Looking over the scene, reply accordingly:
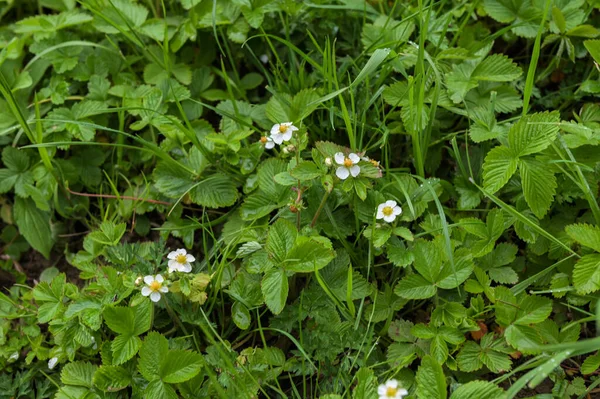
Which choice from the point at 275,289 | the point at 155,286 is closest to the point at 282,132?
the point at 275,289

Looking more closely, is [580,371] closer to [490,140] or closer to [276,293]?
[490,140]

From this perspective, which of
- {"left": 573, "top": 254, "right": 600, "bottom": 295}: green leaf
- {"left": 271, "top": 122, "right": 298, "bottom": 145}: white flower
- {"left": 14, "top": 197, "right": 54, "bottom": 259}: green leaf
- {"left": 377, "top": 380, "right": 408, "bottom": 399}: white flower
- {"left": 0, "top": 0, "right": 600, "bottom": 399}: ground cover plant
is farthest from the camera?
{"left": 14, "top": 197, "right": 54, "bottom": 259}: green leaf

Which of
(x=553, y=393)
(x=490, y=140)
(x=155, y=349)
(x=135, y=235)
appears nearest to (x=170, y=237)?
(x=135, y=235)

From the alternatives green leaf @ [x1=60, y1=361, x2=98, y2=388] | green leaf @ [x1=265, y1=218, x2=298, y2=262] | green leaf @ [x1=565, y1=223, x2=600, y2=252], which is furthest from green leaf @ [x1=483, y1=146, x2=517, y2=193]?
green leaf @ [x1=60, y1=361, x2=98, y2=388]

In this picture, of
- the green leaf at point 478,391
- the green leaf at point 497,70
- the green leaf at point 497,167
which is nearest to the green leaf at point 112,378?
the green leaf at point 478,391

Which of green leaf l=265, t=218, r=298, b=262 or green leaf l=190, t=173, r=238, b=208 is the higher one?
green leaf l=265, t=218, r=298, b=262

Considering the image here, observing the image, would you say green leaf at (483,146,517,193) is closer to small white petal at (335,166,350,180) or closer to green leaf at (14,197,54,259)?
small white petal at (335,166,350,180)

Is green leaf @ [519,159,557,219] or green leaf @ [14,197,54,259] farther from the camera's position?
green leaf @ [14,197,54,259]
